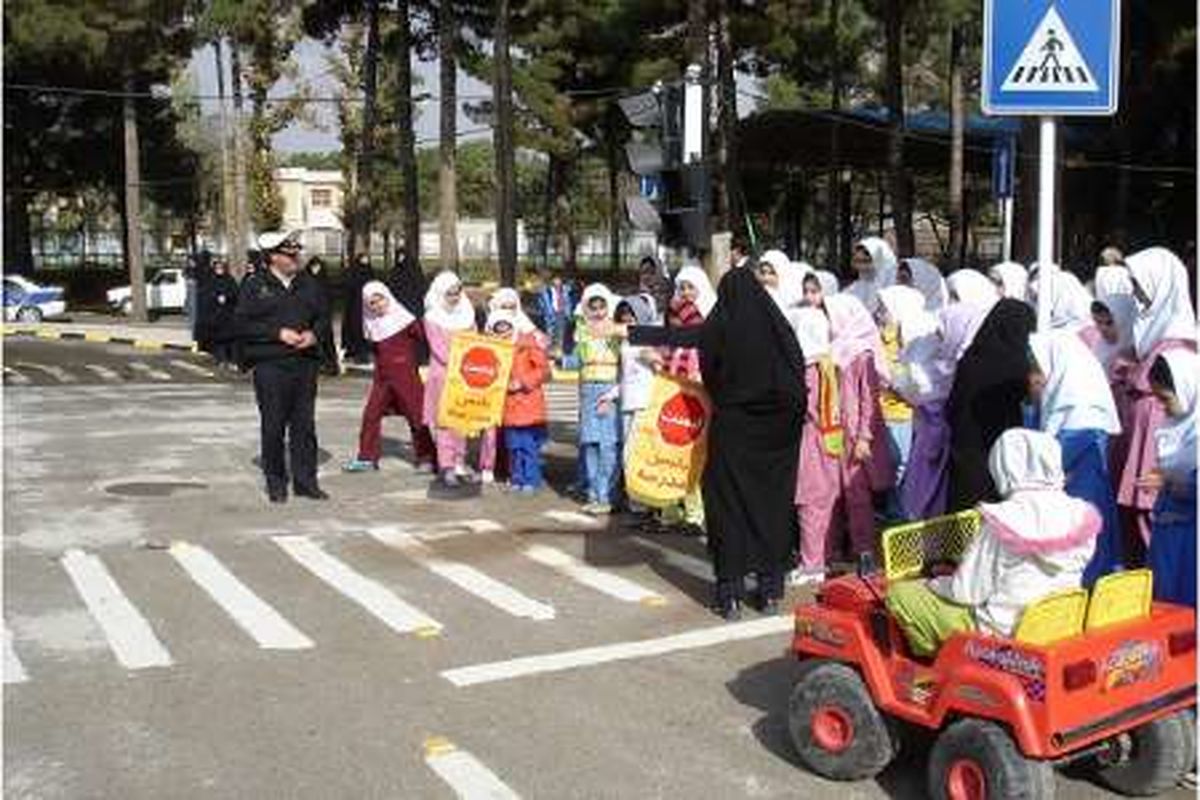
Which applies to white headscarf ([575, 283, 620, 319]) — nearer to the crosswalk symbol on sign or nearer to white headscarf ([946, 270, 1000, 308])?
white headscarf ([946, 270, 1000, 308])

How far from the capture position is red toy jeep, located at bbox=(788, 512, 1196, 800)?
16.0ft

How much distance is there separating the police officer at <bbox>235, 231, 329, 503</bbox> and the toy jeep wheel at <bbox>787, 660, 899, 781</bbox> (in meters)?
6.24

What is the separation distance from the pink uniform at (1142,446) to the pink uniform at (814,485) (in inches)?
84.0

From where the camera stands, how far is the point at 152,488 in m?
11.9

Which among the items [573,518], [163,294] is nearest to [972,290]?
[573,518]

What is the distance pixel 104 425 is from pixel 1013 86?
11.7 meters

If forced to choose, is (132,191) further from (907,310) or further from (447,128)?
(907,310)

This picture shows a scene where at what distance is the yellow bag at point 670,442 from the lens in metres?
7.84

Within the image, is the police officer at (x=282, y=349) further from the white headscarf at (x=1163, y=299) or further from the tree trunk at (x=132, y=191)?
the tree trunk at (x=132, y=191)

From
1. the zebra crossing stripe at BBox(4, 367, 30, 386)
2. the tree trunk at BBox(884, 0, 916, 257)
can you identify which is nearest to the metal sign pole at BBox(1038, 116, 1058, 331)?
the zebra crossing stripe at BBox(4, 367, 30, 386)

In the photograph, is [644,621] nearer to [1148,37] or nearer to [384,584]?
[384,584]

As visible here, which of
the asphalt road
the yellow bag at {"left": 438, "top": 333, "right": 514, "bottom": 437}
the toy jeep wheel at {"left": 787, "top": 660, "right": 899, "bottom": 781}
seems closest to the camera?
the toy jeep wheel at {"left": 787, "top": 660, "right": 899, "bottom": 781}

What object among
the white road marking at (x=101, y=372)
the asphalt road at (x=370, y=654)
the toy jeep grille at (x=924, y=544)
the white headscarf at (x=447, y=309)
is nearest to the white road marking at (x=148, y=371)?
the white road marking at (x=101, y=372)

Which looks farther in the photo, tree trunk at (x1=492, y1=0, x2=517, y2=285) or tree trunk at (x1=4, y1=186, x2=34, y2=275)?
tree trunk at (x1=4, y1=186, x2=34, y2=275)
